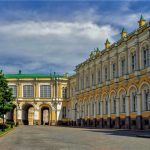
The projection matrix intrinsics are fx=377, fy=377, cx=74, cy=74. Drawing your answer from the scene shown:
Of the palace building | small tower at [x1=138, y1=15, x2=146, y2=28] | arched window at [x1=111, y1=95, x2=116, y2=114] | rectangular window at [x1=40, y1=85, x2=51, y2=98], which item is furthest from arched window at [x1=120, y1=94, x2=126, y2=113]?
rectangular window at [x1=40, y1=85, x2=51, y2=98]

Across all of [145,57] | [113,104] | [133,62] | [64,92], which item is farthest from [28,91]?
[145,57]

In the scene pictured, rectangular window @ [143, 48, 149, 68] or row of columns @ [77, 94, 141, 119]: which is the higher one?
rectangular window @ [143, 48, 149, 68]

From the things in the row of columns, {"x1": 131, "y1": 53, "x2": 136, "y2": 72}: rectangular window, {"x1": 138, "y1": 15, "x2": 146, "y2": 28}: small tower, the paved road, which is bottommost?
the paved road

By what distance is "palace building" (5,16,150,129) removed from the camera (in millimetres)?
49594

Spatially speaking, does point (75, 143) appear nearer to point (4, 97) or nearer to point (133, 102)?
point (4, 97)

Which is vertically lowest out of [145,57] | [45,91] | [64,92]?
[64,92]

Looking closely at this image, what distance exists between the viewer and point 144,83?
48.6 meters

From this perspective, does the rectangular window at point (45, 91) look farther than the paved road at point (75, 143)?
Yes

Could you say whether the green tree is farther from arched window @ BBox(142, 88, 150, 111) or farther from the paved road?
arched window @ BBox(142, 88, 150, 111)

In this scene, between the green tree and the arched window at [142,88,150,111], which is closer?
the green tree

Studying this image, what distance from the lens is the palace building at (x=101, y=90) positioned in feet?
163

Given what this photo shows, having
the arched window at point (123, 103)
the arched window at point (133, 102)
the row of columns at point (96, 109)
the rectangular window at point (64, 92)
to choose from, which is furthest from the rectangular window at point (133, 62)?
the rectangular window at point (64, 92)

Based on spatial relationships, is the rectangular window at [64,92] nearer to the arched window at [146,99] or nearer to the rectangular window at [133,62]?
the rectangular window at [133,62]

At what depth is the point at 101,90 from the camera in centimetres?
6469
